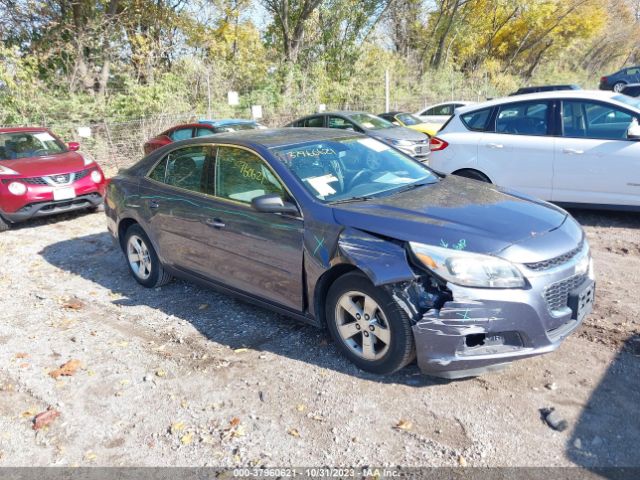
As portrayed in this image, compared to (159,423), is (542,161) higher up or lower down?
higher up

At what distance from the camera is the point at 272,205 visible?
3.72 metres

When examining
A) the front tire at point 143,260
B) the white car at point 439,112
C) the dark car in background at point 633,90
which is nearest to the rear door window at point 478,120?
the front tire at point 143,260

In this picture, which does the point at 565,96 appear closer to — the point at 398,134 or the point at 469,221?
the point at 469,221

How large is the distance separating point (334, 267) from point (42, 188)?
21.4ft

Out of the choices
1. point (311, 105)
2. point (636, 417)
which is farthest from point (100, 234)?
point (311, 105)

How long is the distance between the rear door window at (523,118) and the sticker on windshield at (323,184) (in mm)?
4095

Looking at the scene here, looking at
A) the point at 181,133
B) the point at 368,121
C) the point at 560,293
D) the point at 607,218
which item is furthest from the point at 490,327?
the point at 181,133

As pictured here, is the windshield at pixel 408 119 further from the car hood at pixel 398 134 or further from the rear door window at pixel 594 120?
the rear door window at pixel 594 120

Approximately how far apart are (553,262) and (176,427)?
2507 millimetres

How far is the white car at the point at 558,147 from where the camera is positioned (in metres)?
6.48

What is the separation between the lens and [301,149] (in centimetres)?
428

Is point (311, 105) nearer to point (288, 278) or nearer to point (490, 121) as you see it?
point (490, 121)

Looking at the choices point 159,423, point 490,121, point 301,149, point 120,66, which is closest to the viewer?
point 159,423

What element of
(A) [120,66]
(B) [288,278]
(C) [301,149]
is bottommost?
(B) [288,278]
